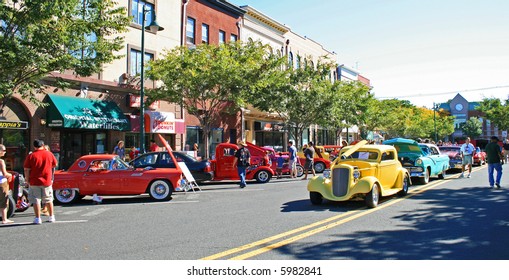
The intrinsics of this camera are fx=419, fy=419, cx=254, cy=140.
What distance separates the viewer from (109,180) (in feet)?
39.0

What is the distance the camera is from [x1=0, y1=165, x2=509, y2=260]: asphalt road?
19.5ft

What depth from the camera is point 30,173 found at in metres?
8.72

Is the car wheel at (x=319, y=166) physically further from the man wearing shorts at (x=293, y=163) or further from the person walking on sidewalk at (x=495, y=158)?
the person walking on sidewalk at (x=495, y=158)

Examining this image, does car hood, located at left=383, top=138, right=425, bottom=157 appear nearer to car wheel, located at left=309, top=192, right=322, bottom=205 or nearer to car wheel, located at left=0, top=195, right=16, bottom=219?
car wheel, located at left=309, top=192, right=322, bottom=205

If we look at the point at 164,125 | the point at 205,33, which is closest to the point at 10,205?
the point at 164,125

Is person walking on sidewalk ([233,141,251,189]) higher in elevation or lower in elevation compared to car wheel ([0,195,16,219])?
higher

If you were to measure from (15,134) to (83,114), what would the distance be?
2.80 m

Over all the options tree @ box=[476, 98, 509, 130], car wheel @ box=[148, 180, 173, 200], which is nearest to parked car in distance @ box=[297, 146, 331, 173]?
car wheel @ box=[148, 180, 173, 200]

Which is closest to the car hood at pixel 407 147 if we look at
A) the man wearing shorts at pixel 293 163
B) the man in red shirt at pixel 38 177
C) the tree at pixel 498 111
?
the man wearing shorts at pixel 293 163

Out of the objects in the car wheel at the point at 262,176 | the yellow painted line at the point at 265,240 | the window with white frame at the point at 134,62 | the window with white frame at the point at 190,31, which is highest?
the window with white frame at the point at 190,31

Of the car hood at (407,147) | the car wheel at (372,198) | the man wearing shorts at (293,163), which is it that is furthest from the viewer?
the man wearing shorts at (293,163)

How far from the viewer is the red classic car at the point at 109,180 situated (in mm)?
11867

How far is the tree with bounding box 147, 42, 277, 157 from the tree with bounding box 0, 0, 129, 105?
6118mm

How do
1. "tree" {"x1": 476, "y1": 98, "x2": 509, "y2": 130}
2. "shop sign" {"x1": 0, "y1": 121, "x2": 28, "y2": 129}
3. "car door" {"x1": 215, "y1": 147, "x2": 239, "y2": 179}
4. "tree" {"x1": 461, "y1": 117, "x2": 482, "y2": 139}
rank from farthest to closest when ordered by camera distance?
"tree" {"x1": 461, "y1": 117, "x2": 482, "y2": 139}, "tree" {"x1": 476, "y1": 98, "x2": 509, "y2": 130}, "car door" {"x1": 215, "y1": 147, "x2": 239, "y2": 179}, "shop sign" {"x1": 0, "y1": 121, "x2": 28, "y2": 129}
